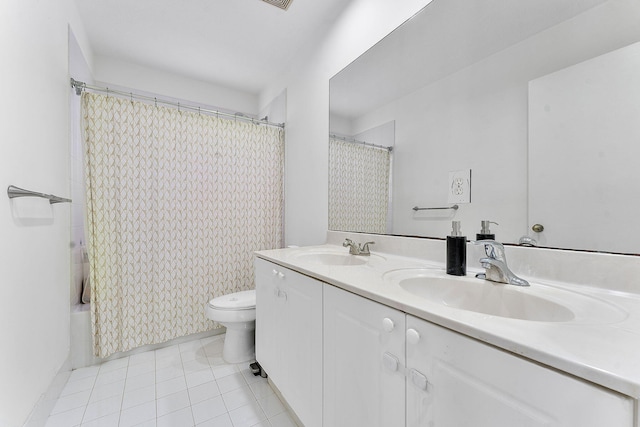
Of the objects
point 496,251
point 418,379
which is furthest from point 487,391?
point 496,251

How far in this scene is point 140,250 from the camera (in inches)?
77.2

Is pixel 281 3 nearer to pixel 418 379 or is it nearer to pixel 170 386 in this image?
pixel 418 379

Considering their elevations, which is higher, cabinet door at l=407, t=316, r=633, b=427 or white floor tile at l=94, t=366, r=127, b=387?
cabinet door at l=407, t=316, r=633, b=427

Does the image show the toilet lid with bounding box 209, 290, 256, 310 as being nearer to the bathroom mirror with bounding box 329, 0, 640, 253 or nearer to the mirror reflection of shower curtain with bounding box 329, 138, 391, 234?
the mirror reflection of shower curtain with bounding box 329, 138, 391, 234

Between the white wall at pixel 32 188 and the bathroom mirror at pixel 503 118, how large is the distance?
1618 mm

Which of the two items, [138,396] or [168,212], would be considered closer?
[138,396]

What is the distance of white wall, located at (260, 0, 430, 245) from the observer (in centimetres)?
156

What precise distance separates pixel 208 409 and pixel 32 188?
134 centimetres

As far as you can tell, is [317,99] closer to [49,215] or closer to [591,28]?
[591,28]

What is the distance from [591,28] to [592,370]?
3.25 ft

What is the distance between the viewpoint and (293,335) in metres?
1.20

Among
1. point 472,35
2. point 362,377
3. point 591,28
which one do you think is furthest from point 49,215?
point 591,28

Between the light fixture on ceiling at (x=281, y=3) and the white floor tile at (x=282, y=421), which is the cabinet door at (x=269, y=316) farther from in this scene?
the light fixture on ceiling at (x=281, y=3)

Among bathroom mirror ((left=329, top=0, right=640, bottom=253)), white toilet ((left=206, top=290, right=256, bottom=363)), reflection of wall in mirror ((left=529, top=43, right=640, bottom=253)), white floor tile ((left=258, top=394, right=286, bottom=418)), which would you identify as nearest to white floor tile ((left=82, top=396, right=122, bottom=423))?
white toilet ((left=206, top=290, right=256, bottom=363))
